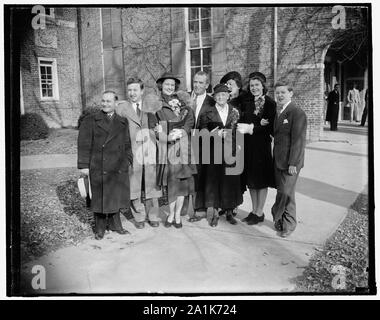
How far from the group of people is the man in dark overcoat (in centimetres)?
1

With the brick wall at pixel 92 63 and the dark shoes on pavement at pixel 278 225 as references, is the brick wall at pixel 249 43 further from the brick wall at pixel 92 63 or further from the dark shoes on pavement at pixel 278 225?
the dark shoes on pavement at pixel 278 225

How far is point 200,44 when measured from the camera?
8.70 metres

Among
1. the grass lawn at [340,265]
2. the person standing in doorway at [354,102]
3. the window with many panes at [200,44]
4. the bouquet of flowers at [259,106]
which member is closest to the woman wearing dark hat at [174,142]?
the bouquet of flowers at [259,106]

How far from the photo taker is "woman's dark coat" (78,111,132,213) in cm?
414

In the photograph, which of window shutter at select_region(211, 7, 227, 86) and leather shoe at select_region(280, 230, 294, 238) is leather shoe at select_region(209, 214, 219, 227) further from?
window shutter at select_region(211, 7, 227, 86)

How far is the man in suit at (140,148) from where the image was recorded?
14.3ft

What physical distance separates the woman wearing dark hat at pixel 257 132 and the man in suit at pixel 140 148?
1161 mm

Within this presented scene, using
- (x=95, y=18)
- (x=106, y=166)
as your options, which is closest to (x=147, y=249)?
(x=106, y=166)

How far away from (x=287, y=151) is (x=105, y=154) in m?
2.12

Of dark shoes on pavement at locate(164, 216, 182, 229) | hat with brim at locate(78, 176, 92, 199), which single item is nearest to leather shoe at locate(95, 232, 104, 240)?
hat with brim at locate(78, 176, 92, 199)

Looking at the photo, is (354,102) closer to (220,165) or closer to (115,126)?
(220,165)

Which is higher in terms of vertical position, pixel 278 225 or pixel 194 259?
pixel 278 225

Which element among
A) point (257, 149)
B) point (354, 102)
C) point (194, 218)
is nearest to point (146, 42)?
point (257, 149)

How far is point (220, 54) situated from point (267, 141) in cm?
420
